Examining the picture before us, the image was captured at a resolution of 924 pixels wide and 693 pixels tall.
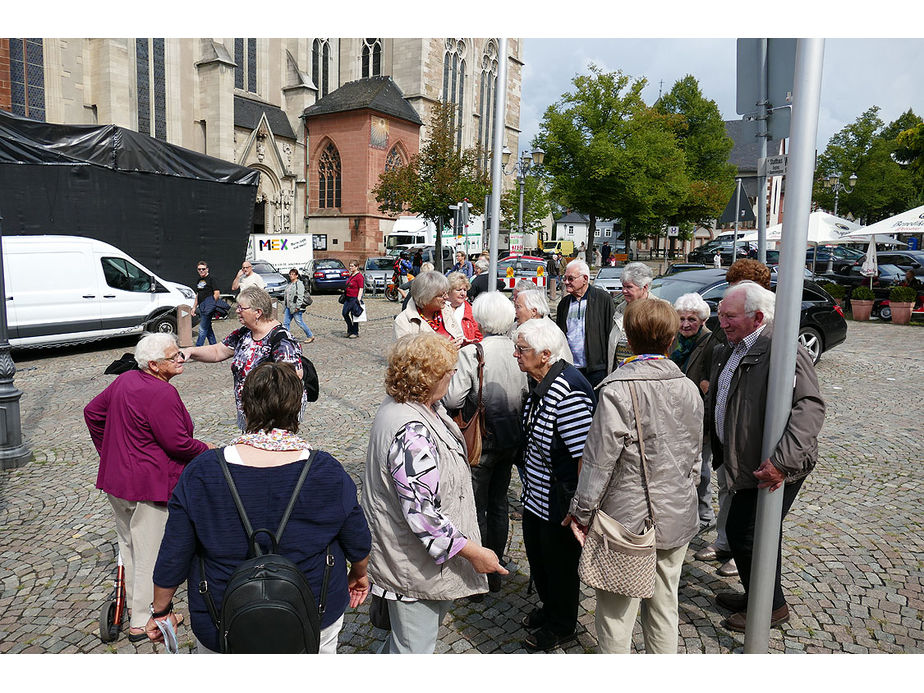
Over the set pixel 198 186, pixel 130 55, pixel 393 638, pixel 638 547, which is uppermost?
pixel 130 55

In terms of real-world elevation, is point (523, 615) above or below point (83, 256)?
below

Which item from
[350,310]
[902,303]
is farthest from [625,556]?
[902,303]

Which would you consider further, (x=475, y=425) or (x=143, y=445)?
(x=475, y=425)

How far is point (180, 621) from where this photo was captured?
364 centimetres

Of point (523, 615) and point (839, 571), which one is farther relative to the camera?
point (839, 571)

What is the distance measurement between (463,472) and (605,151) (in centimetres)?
2735

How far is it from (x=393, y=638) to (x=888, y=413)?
789cm

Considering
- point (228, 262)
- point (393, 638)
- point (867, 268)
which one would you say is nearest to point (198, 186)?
point (228, 262)

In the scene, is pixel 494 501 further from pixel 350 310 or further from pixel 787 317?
pixel 350 310

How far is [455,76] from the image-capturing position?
46.5 m

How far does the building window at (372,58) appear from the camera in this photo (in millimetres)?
44406

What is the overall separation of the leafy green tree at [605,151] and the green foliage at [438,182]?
11.5 ft

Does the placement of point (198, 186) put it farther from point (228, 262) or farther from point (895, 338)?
point (895, 338)

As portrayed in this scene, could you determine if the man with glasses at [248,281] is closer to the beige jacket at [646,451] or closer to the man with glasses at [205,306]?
the man with glasses at [205,306]
